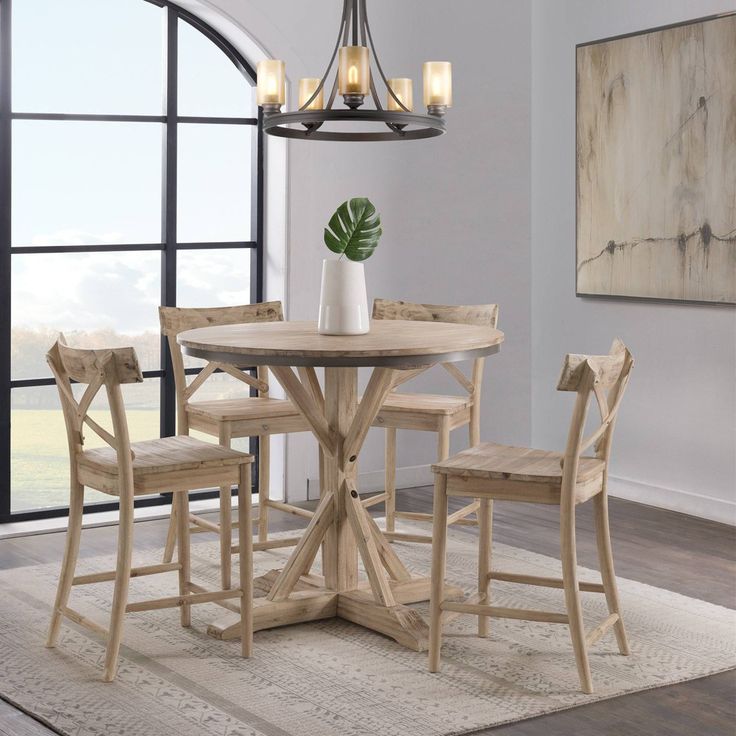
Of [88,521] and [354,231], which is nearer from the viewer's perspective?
[354,231]

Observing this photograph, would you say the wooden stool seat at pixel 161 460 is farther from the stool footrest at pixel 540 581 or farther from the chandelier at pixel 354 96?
the chandelier at pixel 354 96

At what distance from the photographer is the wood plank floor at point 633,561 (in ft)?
9.72

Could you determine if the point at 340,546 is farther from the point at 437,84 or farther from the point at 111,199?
the point at 111,199

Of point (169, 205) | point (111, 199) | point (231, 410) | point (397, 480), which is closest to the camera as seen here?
point (231, 410)

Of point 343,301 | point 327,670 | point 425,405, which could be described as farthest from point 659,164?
point 327,670

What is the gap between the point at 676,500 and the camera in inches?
210

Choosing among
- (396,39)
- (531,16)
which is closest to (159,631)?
(396,39)

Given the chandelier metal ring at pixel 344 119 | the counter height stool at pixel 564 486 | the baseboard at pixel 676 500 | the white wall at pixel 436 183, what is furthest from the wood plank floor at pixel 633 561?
the chandelier metal ring at pixel 344 119

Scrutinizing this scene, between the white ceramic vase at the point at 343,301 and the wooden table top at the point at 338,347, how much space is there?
5 cm

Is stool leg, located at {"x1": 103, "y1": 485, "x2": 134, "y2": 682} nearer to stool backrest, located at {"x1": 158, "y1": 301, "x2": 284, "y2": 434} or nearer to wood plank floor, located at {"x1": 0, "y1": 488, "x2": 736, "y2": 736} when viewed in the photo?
wood plank floor, located at {"x1": 0, "y1": 488, "x2": 736, "y2": 736}

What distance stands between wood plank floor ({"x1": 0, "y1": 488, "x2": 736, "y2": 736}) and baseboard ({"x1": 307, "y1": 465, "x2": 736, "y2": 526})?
6 cm

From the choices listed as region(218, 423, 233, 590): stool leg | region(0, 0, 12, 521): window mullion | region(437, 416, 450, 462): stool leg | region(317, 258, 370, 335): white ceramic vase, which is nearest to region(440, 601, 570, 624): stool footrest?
region(218, 423, 233, 590): stool leg

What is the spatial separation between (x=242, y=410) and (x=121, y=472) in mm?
1156

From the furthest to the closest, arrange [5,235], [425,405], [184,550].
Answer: [5,235] < [425,405] < [184,550]
